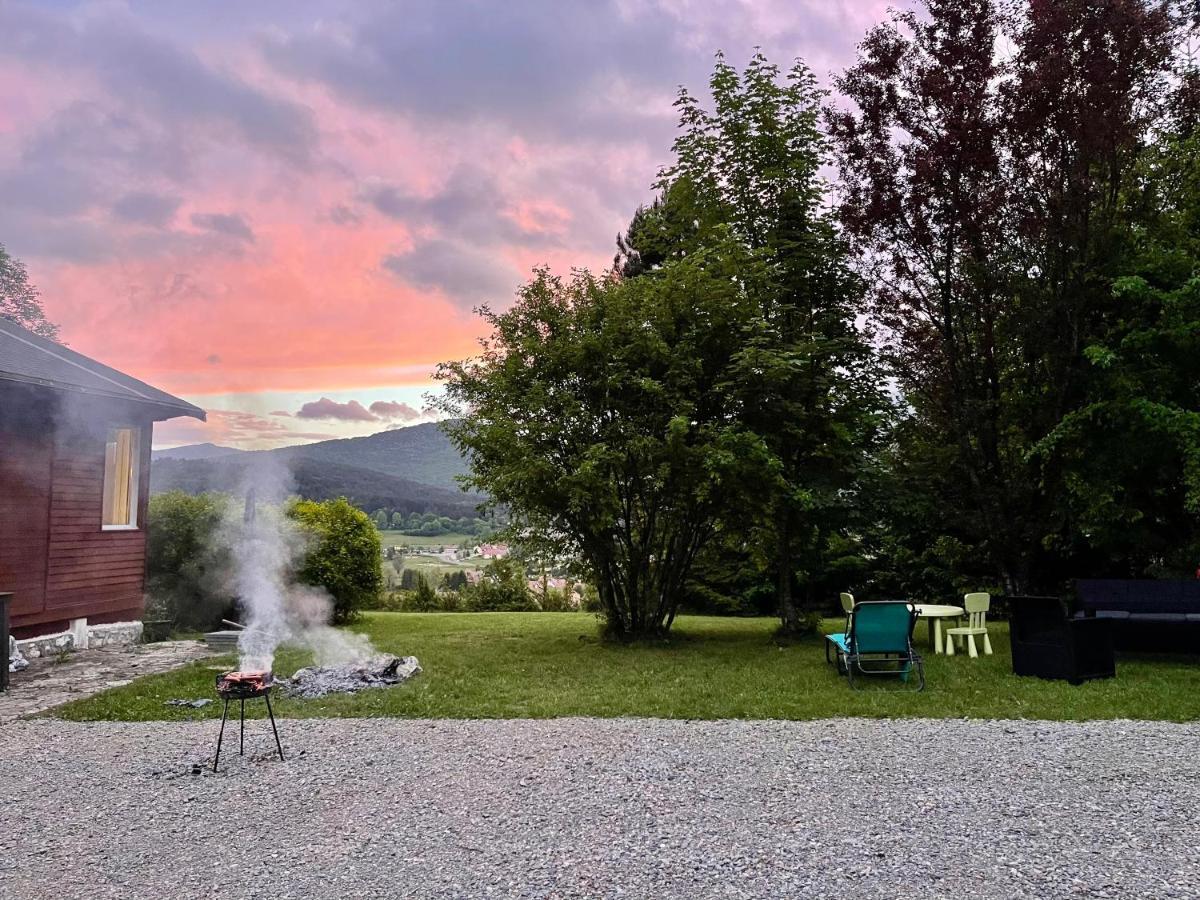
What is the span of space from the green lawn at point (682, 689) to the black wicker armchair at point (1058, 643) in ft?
0.58

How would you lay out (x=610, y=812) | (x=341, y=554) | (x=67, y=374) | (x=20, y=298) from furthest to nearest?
(x=20, y=298) → (x=341, y=554) → (x=67, y=374) → (x=610, y=812)

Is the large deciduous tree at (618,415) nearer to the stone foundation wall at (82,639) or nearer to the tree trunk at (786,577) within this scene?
the tree trunk at (786,577)

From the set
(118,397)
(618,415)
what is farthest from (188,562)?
(618,415)

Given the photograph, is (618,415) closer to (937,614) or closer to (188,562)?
(937,614)

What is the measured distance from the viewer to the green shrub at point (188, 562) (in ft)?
39.5

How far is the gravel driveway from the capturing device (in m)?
3.13

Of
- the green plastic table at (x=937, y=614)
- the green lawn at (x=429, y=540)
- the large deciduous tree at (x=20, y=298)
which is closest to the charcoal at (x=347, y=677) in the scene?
the green plastic table at (x=937, y=614)

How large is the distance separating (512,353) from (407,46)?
5710 mm

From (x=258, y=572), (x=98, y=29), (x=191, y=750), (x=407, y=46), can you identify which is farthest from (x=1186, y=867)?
(x=98, y=29)

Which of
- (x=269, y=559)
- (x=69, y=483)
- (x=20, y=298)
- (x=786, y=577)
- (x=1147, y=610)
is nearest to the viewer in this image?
(x=1147, y=610)

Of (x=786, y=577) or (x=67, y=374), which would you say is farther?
(x=786, y=577)

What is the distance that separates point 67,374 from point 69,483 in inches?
53.2

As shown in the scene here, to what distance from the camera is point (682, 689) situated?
7047 mm

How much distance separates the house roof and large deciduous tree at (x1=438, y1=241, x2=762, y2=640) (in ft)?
12.4
